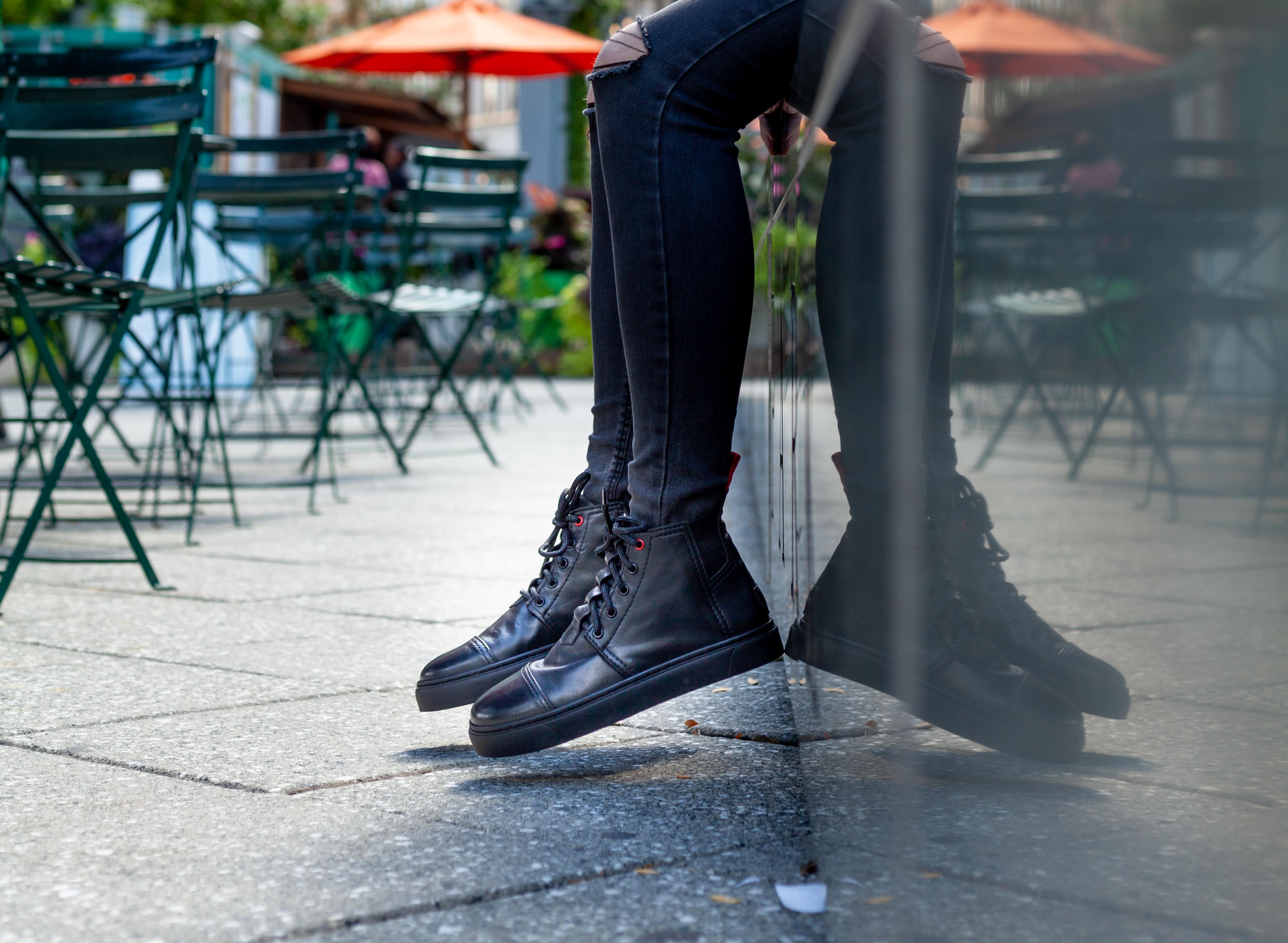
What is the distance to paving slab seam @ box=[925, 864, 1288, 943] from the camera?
80 cm

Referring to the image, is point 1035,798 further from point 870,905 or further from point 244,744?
point 244,744

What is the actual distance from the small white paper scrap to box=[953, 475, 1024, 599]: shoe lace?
0.47 m

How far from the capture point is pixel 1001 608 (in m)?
1.48

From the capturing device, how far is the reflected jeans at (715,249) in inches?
54.7

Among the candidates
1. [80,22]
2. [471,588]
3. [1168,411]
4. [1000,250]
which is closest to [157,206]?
[471,588]

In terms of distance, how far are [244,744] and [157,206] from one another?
688 cm

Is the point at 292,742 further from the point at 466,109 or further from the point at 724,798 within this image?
the point at 466,109

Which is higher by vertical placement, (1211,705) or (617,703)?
(1211,705)

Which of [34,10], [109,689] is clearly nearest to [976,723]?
[109,689]

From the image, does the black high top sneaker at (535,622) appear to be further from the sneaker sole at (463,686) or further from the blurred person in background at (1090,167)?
the blurred person in background at (1090,167)

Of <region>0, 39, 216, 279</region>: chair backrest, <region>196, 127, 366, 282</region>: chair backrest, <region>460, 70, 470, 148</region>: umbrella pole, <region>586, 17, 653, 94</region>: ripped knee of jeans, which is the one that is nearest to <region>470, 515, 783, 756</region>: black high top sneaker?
<region>586, 17, 653, 94</region>: ripped knee of jeans

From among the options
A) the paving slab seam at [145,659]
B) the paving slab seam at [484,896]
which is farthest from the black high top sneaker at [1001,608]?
the paving slab seam at [145,659]

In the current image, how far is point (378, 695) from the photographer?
1872 mm

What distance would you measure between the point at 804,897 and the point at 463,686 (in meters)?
0.61
